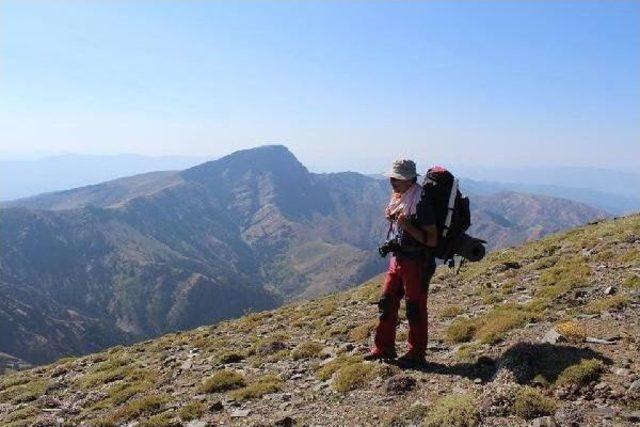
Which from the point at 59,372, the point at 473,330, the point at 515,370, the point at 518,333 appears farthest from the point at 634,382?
the point at 59,372

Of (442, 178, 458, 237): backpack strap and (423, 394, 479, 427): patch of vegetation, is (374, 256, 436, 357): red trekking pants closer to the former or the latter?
(442, 178, 458, 237): backpack strap

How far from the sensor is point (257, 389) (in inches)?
519

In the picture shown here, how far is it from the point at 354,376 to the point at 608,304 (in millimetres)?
7120

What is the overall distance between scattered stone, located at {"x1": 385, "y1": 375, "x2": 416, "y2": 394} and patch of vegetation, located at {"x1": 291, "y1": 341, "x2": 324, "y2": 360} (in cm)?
521

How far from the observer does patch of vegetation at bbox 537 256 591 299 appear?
690 inches

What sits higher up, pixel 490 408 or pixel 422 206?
pixel 422 206

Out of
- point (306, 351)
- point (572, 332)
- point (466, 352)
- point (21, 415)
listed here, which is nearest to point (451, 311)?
point (306, 351)

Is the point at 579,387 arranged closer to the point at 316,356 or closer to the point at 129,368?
the point at 316,356

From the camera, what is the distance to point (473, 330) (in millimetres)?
15109

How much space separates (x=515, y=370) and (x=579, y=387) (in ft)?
4.00

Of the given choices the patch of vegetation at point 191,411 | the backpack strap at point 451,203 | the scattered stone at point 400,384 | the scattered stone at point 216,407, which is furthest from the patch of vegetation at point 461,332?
the patch of vegetation at point 191,411

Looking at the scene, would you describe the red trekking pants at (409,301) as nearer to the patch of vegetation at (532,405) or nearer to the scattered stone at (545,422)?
the patch of vegetation at (532,405)

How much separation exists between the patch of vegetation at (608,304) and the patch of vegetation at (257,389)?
27.2 feet

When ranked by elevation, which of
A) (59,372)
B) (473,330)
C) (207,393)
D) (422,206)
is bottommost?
(59,372)
